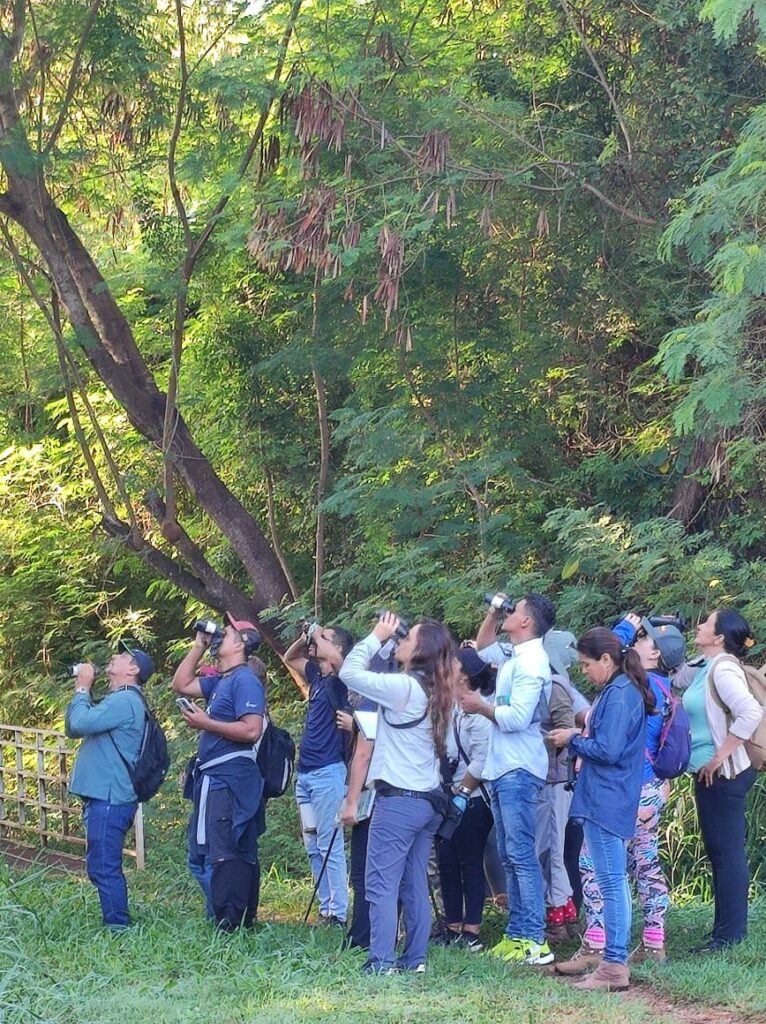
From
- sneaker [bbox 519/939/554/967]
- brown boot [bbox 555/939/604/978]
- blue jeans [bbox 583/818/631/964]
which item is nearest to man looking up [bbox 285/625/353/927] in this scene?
sneaker [bbox 519/939/554/967]

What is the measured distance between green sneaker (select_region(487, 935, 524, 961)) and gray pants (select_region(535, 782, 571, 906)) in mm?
564

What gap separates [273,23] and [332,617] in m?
5.72

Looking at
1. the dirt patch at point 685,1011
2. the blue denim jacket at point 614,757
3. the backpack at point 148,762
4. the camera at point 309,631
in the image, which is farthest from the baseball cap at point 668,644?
the backpack at point 148,762

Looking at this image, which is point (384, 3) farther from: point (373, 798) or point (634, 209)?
point (373, 798)

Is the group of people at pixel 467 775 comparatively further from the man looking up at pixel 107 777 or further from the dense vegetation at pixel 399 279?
the dense vegetation at pixel 399 279

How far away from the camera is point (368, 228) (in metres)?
10.0

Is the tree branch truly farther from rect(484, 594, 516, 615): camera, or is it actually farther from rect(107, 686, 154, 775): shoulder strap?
rect(484, 594, 516, 615): camera

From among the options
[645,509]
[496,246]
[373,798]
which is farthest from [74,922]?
[496,246]

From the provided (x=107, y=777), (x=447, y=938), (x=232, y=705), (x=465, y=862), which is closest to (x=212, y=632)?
(x=232, y=705)

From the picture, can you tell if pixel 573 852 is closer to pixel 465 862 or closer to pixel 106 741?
pixel 465 862

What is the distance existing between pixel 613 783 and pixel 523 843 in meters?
0.67

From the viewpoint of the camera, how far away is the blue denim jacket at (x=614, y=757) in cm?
535

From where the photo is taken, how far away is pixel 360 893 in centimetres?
603

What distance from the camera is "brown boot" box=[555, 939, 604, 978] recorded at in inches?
225
